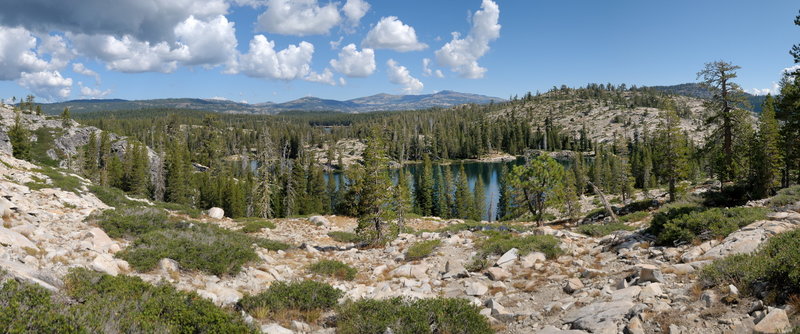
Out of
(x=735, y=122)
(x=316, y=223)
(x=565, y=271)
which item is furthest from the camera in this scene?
(x=316, y=223)

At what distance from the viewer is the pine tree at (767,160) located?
28.8 m

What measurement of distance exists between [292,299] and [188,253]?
15.7ft

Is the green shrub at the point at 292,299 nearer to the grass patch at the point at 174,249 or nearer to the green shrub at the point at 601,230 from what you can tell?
the grass patch at the point at 174,249

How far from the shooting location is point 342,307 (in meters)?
9.17

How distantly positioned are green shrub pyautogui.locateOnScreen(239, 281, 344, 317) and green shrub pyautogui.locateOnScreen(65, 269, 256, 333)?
136 cm

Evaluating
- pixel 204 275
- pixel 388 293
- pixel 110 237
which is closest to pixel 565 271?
pixel 388 293

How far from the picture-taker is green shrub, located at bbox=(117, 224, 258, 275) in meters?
11.1

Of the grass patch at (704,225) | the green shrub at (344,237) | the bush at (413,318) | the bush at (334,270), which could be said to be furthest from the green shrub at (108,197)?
the grass patch at (704,225)

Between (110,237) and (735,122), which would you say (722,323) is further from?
(735,122)

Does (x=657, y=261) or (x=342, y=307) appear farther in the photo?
(x=657, y=261)

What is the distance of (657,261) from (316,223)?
25.0 metres

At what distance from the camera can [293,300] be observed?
9.27 meters

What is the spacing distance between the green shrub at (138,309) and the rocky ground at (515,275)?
2.22 feet

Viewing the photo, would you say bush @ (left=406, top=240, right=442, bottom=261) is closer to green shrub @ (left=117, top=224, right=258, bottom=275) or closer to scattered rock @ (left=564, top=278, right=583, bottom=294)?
green shrub @ (left=117, top=224, right=258, bottom=275)
